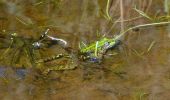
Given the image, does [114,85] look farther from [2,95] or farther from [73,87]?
[2,95]

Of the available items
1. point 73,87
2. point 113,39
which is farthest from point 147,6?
point 73,87

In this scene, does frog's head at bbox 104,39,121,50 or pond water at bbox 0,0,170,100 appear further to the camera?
frog's head at bbox 104,39,121,50

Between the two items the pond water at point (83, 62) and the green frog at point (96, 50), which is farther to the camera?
the green frog at point (96, 50)

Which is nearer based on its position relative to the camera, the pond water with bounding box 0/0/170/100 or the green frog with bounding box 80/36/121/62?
the pond water with bounding box 0/0/170/100

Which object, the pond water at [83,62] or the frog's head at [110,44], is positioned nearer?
the pond water at [83,62]
